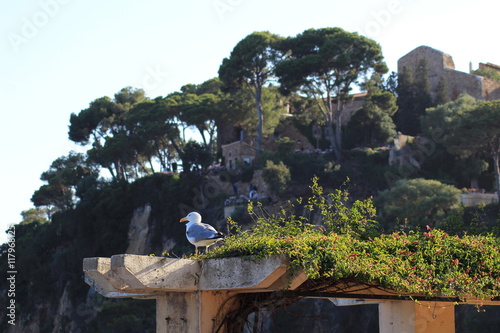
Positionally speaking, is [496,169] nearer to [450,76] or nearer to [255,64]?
[450,76]

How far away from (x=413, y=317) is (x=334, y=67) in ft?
115

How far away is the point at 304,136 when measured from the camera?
48.1m

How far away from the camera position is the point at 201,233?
8.98 metres

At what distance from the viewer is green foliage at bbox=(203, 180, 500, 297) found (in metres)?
7.77

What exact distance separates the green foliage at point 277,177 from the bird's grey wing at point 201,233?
96.8ft

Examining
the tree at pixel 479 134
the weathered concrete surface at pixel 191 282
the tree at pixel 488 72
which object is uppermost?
the tree at pixel 488 72

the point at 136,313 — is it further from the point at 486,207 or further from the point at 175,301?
the point at 175,301

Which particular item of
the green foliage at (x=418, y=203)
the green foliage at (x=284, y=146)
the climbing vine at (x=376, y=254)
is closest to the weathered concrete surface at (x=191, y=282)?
the climbing vine at (x=376, y=254)

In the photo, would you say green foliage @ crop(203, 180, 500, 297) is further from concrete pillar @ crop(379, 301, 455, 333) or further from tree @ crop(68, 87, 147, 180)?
tree @ crop(68, 87, 147, 180)

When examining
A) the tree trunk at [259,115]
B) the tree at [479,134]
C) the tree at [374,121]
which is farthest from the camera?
the tree trunk at [259,115]

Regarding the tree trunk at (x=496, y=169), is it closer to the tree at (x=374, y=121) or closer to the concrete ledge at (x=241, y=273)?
the tree at (x=374, y=121)

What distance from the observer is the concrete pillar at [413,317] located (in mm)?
9414

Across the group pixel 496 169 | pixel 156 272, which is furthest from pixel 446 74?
pixel 156 272

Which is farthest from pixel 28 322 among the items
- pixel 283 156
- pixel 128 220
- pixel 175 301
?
pixel 175 301
